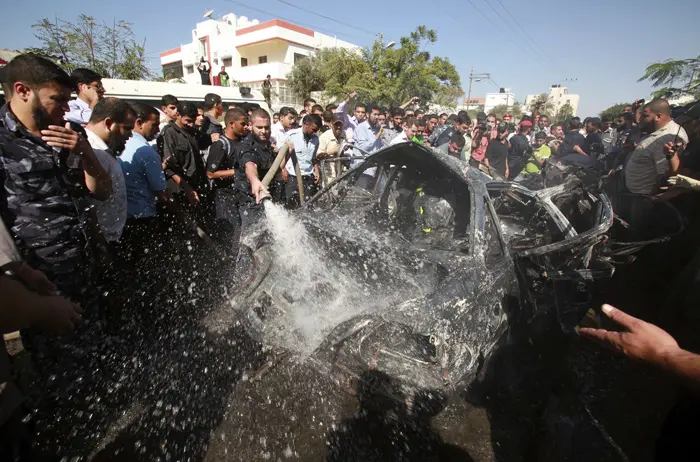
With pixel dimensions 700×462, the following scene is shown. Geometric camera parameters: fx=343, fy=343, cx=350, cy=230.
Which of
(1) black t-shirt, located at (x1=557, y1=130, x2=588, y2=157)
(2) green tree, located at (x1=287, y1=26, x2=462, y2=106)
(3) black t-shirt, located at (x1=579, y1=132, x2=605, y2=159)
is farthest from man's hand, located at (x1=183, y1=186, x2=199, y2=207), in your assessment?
(2) green tree, located at (x1=287, y1=26, x2=462, y2=106)

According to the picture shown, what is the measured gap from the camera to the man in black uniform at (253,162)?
13.1 ft

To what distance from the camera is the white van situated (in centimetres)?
786

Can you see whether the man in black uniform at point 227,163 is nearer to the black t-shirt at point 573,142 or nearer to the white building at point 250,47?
the black t-shirt at point 573,142

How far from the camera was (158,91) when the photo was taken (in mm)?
8453

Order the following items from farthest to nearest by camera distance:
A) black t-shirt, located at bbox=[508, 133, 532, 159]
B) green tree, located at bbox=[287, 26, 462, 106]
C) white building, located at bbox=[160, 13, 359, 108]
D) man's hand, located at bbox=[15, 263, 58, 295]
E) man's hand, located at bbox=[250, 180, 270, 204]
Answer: white building, located at bbox=[160, 13, 359, 108] < green tree, located at bbox=[287, 26, 462, 106] < black t-shirt, located at bbox=[508, 133, 532, 159] < man's hand, located at bbox=[250, 180, 270, 204] < man's hand, located at bbox=[15, 263, 58, 295]

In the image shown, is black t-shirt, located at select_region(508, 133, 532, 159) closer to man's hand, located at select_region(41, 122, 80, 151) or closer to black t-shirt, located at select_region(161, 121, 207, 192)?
black t-shirt, located at select_region(161, 121, 207, 192)

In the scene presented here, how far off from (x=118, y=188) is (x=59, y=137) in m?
0.72

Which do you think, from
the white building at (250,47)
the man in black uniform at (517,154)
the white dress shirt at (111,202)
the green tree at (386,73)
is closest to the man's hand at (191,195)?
the white dress shirt at (111,202)

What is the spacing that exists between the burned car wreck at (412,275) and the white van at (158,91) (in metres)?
6.66

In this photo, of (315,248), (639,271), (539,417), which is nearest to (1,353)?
(315,248)

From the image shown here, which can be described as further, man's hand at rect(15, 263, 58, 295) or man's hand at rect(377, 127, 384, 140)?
man's hand at rect(377, 127, 384, 140)

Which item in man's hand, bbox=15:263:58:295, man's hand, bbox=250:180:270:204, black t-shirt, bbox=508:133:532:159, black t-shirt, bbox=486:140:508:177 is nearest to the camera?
man's hand, bbox=15:263:58:295

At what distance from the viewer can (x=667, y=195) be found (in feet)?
12.3

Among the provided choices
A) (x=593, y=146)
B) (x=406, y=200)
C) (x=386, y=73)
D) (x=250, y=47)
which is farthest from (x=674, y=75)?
(x=250, y=47)
